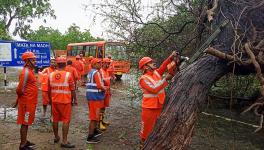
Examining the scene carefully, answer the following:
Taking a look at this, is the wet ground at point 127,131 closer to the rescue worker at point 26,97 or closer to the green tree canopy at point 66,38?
the rescue worker at point 26,97

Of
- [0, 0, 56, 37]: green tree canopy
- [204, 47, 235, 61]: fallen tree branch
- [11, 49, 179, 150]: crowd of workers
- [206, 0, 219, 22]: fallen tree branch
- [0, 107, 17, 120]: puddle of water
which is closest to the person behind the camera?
[204, 47, 235, 61]: fallen tree branch

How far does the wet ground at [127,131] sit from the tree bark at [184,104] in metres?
2.73

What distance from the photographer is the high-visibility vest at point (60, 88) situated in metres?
7.71

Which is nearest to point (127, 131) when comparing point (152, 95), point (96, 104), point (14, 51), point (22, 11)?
point (96, 104)

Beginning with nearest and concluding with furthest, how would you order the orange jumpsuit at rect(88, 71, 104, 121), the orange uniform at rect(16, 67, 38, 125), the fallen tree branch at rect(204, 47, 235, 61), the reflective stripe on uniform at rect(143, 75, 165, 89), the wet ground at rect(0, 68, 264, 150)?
the fallen tree branch at rect(204, 47, 235, 61)
the reflective stripe on uniform at rect(143, 75, 165, 89)
the orange uniform at rect(16, 67, 38, 125)
the wet ground at rect(0, 68, 264, 150)
the orange jumpsuit at rect(88, 71, 104, 121)

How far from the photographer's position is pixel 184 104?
208 inches

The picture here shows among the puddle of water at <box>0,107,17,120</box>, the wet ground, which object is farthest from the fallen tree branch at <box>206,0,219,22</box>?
the puddle of water at <box>0,107,17,120</box>

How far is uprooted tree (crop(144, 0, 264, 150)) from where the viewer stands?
513 centimetres

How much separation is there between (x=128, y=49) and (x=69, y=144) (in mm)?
3325

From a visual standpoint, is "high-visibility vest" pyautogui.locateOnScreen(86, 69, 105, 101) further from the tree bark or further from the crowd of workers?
the tree bark

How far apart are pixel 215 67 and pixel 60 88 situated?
3.41 metres

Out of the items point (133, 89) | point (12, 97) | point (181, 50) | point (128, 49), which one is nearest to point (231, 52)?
point (181, 50)

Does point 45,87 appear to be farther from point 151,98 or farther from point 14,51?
point 14,51

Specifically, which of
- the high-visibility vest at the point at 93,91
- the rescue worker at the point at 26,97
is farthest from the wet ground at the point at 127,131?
the high-visibility vest at the point at 93,91
